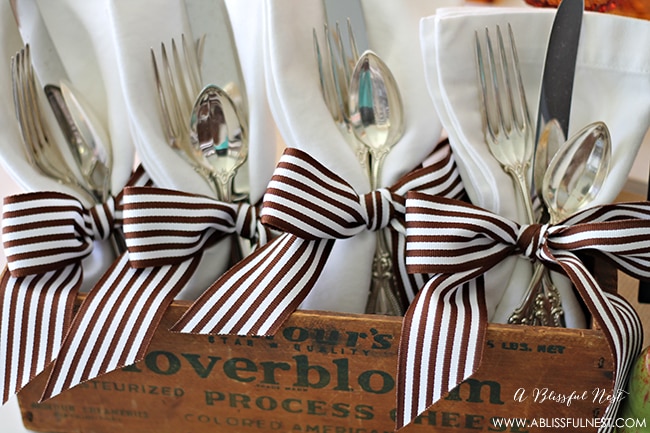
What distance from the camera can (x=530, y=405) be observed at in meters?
0.52

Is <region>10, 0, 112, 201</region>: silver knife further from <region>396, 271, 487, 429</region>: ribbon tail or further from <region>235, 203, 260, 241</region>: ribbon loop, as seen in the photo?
<region>396, 271, 487, 429</region>: ribbon tail

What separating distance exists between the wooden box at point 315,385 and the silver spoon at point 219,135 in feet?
0.37

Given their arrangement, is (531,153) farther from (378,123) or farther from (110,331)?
(110,331)

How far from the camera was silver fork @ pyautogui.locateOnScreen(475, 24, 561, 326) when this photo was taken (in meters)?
0.55

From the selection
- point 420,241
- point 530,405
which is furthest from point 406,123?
point 530,405

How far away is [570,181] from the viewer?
532 mm

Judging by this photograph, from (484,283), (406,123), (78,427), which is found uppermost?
(406,123)

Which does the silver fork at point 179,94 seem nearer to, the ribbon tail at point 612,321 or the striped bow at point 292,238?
the striped bow at point 292,238

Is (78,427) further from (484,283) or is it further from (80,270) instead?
(484,283)

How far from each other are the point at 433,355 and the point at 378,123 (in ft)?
0.57

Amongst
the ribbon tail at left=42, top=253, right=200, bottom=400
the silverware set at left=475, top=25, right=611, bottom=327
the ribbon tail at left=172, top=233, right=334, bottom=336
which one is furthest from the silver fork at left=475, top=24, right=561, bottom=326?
the ribbon tail at left=42, top=253, right=200, bottom=400

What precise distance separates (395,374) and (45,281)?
0.25 meters

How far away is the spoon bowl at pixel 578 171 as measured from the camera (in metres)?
0.52

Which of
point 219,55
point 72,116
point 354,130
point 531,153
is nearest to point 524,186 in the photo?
point 531,153
